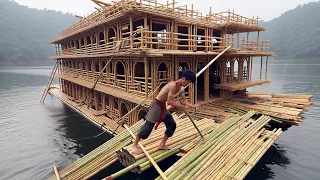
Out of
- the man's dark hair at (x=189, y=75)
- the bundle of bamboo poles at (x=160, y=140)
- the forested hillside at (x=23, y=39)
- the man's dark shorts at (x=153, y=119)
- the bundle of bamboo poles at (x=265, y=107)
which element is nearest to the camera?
the man's dark hair at (x=189, y=75)

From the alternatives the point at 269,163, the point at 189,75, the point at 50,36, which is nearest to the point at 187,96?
the point at 269,163

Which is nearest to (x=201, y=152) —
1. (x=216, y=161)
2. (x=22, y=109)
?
(x=216, y=161)

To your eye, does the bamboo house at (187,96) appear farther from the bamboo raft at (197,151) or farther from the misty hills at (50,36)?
the misty hills at (50,36)

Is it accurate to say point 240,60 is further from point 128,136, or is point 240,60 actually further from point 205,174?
point 205,174

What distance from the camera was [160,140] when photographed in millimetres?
9898

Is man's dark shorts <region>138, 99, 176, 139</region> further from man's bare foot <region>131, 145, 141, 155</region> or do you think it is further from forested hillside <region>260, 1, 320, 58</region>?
forested hillside <region>260, 1, 320, 58</region>

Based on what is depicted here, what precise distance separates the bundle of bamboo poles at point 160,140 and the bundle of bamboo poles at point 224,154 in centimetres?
55

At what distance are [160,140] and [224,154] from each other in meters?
2.79

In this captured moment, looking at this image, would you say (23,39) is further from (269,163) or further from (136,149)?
(269,163)

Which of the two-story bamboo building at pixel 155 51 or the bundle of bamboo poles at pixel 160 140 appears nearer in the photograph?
the bundle of bamboo poles at pixel 160 140

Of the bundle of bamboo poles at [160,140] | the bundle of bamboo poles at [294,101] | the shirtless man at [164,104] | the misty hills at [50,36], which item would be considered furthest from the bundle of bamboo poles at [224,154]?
the misty hills at [50,36]

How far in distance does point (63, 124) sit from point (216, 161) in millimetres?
18893

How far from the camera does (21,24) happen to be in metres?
129

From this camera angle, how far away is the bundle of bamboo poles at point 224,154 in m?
7.74
